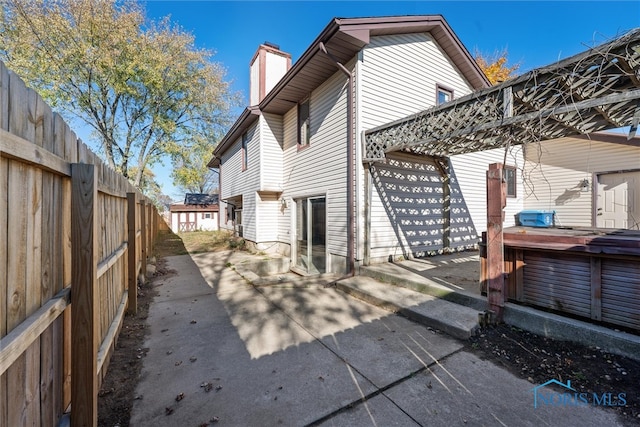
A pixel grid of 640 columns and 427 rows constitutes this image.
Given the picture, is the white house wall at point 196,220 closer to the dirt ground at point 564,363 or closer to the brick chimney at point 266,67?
the brick chimney at point 266,67

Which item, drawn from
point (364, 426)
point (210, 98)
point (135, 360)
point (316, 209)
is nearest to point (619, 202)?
point (316, 209)

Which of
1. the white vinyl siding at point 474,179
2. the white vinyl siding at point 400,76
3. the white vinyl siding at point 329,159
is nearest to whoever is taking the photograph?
the white vinyl siding at point 400,76

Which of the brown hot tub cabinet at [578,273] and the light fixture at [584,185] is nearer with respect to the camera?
the brown hot tub cabinet at [578,273]

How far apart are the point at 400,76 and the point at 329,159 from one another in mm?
2804

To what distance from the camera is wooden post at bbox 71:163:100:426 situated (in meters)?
1.65

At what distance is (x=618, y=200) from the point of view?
7.78m

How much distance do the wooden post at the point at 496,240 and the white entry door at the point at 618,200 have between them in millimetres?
6931

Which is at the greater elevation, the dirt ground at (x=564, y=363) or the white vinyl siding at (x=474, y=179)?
the white vinyl siding at (x=474, y=179)

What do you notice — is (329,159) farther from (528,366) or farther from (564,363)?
(564,363)

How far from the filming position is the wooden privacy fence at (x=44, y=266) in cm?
115

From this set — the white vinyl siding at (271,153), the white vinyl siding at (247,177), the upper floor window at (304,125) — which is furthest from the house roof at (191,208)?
the upper floor window at (304,125)

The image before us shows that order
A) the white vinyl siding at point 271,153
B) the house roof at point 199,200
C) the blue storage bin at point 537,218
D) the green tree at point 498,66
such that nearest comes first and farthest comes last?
1. the blue storage bin at point 537,218
2. the white vinyl siding at point 271,153
3. the green tree at point 498,66
4. the house roof at point 199,200

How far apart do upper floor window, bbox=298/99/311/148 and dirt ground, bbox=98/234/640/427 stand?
6.21 metres

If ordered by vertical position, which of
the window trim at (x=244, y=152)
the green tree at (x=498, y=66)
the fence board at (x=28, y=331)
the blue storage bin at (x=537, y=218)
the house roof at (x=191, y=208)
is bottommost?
the fence board at (x=28, y=331)
